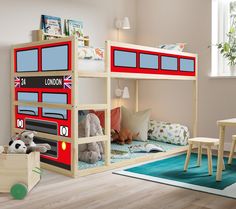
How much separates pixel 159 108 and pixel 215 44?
1.10 m

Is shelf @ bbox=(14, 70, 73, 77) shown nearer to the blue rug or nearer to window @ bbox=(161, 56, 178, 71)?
the blue rug

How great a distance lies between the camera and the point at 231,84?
4234 mm

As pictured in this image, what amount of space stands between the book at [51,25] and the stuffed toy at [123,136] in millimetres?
1277

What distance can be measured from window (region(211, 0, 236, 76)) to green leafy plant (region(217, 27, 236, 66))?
5.1 inches

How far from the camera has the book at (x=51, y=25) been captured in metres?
3.92

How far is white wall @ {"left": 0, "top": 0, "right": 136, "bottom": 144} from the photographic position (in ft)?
11.9

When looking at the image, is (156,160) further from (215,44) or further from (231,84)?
(215,44)

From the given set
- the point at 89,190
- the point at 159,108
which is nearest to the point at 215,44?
the point at 159,108

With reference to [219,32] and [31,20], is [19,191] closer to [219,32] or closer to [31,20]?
[31,20]

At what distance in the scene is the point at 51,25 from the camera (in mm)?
3977

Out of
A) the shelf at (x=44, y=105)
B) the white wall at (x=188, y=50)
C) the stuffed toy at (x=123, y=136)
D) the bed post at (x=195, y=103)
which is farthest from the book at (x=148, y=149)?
the shelf at (x=44, y=105)

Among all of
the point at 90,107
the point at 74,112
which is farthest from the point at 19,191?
the point at 90,107

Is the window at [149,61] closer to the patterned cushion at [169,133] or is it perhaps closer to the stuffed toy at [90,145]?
the stuffed toy at [90,145]

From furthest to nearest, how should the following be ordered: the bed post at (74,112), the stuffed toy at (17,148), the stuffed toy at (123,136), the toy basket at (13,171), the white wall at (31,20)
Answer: the stuffed toy at (123,136), the white wall at (31,20), the bed post at (74,112), the stuffed toy at (17,148), the toy basket at (13,171)
